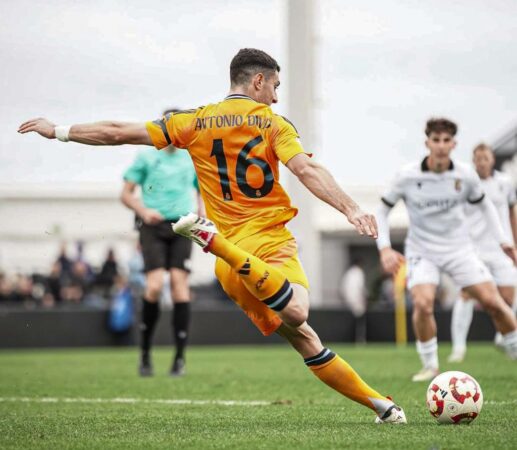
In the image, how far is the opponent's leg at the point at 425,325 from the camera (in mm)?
9688

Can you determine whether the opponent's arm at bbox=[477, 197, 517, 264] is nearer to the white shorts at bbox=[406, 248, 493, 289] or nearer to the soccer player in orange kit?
the white shorts at bbox=[406, 248, 493, 289]

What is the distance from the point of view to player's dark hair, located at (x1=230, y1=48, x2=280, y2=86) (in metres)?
6.21

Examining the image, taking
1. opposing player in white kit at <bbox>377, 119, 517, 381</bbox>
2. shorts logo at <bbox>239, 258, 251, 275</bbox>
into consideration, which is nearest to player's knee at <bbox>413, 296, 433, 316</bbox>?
opposing player in white kit at <bbox>377, 119, 517, 381</bbox>

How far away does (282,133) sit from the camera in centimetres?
600

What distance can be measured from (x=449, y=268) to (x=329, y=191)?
4474 millimetres

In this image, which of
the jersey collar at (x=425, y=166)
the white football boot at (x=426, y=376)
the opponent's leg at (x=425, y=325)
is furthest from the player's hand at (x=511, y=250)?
the white football boot at (x=426, y=376)

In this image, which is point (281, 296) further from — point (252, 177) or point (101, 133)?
point (101, 133)

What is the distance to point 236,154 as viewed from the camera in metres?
6.15

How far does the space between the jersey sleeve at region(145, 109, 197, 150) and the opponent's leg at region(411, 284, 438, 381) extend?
13.5ft

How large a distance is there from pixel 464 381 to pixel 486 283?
3.65 metres

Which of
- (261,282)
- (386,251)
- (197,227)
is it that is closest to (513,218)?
(386,251)

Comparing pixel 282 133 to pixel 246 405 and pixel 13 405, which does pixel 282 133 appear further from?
pixel 13 405

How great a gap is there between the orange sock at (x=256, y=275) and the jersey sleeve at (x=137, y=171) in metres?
5.36

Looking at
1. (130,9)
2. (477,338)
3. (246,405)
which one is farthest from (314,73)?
(246,405)
